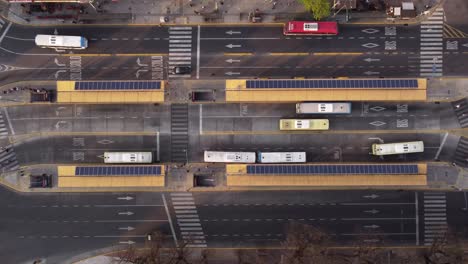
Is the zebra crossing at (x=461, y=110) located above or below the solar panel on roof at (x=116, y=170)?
above

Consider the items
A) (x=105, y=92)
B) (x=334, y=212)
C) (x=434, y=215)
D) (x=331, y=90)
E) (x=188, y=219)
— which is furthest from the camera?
(x=188, y=219)

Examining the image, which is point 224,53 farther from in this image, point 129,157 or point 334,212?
point 334,212

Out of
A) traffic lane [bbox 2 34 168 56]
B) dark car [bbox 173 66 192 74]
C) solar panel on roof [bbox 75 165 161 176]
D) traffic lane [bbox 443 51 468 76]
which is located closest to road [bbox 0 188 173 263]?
solar panel on roof [bbox 75 165 161 176]

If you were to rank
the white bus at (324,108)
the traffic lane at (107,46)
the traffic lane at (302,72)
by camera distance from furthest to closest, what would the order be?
the traffic lane at (107,46)
the traffic lane at (302,72)
the white bus at (324,108)

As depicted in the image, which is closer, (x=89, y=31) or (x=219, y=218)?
(x=219, y=218)

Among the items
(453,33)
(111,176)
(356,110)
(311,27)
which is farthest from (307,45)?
(111,176)

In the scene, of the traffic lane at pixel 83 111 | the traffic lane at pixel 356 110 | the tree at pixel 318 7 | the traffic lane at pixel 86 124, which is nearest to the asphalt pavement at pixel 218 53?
the tree at pixel 318 7

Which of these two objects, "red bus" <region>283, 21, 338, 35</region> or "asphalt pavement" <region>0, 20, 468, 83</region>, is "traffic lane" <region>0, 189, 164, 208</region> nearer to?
"asphalt pavement" <region>0, 20, 468, 83</region>

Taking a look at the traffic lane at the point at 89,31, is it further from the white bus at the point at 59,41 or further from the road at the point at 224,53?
the white bus at the point at 59,41
